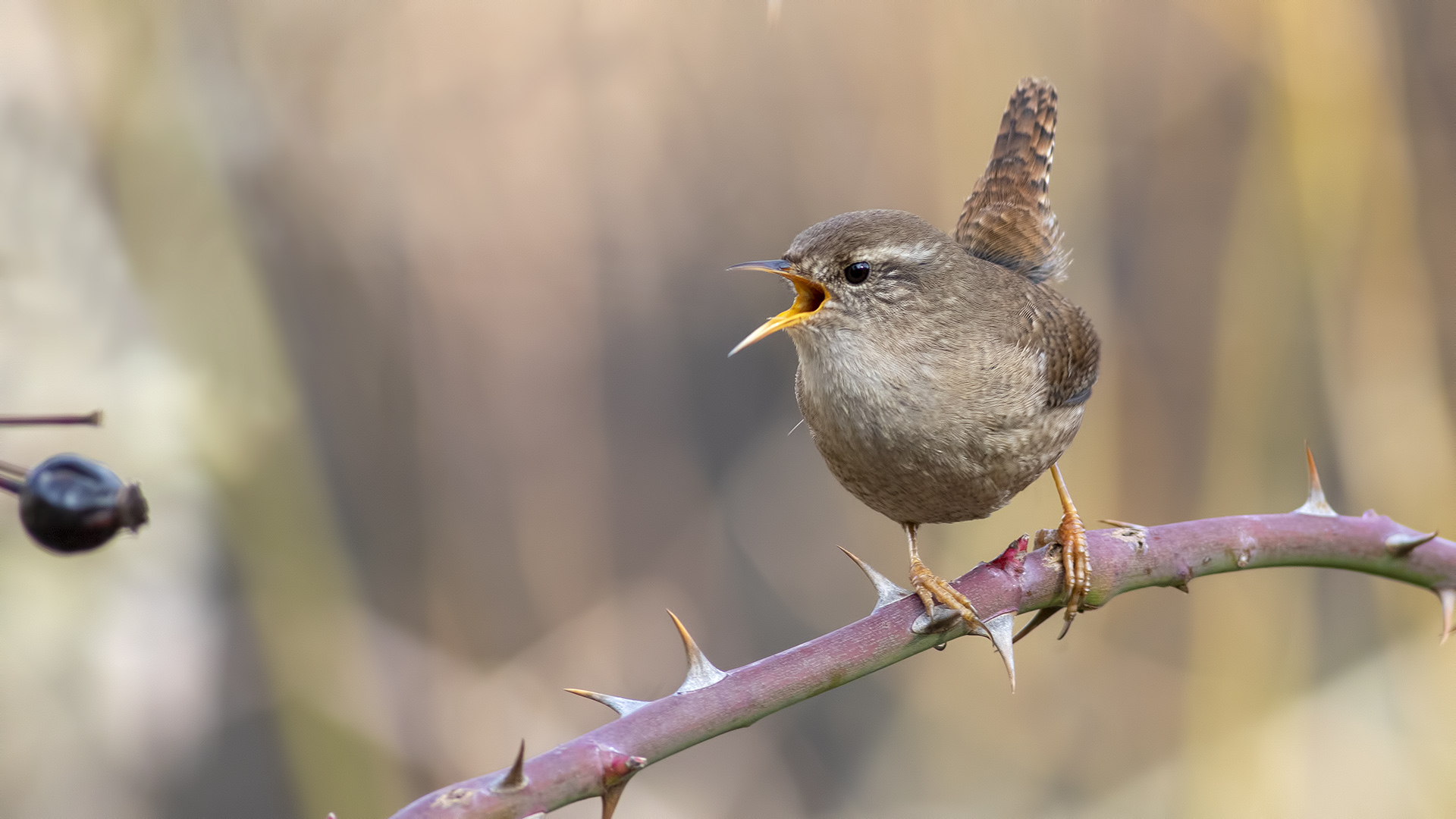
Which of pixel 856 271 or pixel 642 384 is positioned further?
pixel 642 384

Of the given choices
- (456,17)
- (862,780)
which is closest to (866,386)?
(862,780)

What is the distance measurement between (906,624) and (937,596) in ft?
1.89

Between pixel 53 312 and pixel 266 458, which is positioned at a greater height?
pixel 53 312

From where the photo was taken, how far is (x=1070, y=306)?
3.50 m

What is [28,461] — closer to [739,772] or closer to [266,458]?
[266,458]

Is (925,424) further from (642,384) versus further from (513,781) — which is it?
(642,384)

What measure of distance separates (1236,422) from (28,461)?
444 centimetres

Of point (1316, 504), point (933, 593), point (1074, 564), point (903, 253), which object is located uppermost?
point (903, 253)

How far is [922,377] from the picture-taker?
2.76 metres

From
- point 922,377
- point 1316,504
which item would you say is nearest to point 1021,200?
point 922,377

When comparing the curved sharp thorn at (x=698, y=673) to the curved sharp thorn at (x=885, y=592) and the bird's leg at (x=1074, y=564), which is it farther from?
the bird's leg at (x=1074, y=564)

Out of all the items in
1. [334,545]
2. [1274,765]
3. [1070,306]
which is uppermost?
[1070,306]

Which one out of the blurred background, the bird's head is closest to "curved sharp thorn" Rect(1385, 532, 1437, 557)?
the bird's head

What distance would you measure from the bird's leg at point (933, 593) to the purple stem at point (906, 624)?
0.10 ft
